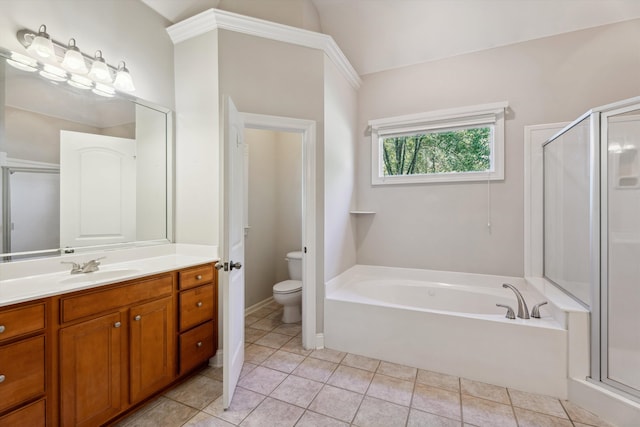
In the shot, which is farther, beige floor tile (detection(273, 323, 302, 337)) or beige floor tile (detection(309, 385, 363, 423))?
beige floor tile (detection(273, 323, 302, 337))

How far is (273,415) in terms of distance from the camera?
5.53ft

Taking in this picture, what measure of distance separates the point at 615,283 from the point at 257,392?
2436 millimetres

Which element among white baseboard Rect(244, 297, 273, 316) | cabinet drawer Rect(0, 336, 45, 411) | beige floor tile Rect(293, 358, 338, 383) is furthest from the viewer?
white baseboard Rect(244, 297, 273, 316)

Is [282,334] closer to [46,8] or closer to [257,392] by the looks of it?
[257,392]

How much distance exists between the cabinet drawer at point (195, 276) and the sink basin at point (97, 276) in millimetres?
289

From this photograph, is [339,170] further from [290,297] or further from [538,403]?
[538,403]

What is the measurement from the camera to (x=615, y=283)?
1742mm

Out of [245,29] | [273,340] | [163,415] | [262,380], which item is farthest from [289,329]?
[245,29]

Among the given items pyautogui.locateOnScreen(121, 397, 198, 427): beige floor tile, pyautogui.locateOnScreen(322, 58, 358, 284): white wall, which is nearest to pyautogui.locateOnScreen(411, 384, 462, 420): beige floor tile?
pyautogui.locateOnScreen(322, 58, 358, 284): white wall

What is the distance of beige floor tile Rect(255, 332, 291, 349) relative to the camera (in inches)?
102

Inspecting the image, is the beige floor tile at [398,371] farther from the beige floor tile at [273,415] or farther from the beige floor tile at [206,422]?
the beige floor tile at [206,422]

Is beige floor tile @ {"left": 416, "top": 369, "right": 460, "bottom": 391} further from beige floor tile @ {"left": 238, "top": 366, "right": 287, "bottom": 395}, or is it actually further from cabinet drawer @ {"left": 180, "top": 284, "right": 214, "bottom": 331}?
cabinet drawer @ {"left": 180, "top": 284, "right": 214, "bottom": 331}

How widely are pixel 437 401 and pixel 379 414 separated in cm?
42

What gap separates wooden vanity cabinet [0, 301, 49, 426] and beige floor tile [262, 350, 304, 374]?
135cm
